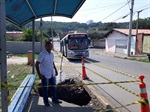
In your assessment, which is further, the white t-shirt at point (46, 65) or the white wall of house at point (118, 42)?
the white wall of house at point (118, 42)

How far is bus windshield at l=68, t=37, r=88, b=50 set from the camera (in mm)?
23953

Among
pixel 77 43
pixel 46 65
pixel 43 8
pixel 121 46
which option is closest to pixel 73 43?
pixel 77 43

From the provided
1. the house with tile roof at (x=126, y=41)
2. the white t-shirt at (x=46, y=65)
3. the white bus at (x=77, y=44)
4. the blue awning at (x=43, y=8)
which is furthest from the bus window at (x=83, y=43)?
the white t-shirt at (x=46, y=65)

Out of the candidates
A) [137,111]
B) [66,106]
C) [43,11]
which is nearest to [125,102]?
[137,111]

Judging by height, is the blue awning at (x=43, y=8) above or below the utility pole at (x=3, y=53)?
above

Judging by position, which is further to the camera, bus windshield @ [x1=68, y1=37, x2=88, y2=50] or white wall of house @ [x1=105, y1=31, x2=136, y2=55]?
white wall of house @ [x1=105, y1=31, x2=136, y2=55]

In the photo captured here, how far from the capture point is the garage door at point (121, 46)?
123ft

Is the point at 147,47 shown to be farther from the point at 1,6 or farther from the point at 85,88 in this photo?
the point at 1,6

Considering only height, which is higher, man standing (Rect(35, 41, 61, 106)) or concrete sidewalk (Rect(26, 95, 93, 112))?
man standing (Rect(35, 41, 61, 106))

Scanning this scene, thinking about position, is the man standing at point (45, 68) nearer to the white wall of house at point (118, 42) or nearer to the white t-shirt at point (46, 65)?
the white t-shirt at point (46, 65)

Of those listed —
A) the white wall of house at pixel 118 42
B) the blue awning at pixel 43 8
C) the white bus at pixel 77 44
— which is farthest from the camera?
the white wall of house at pixel 118 42

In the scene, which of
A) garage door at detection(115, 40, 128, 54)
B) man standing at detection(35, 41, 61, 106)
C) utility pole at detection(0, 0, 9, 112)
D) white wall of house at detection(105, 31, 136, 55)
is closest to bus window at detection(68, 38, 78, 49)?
white wall of house at detection(105, 31, 136, 55)

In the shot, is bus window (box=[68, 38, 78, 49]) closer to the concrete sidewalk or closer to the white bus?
the white bus

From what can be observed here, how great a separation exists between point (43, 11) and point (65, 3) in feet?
4.25
